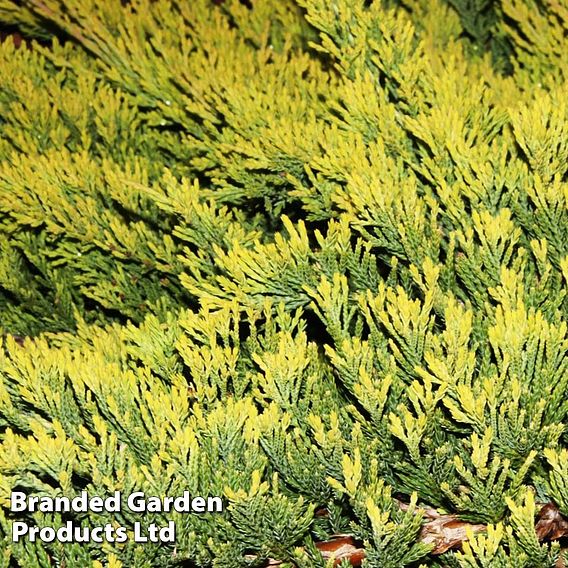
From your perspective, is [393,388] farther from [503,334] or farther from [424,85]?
[424,85]

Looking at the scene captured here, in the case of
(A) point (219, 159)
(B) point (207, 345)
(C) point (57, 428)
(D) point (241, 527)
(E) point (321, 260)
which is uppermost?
(A) point (219, 159)

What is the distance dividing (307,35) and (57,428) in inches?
83.4

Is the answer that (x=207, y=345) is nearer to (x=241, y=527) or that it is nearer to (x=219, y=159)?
(x=241, y=527)

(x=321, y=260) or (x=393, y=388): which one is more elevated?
(x=321, y=260)

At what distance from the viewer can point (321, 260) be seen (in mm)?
2139

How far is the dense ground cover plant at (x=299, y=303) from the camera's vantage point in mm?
1840

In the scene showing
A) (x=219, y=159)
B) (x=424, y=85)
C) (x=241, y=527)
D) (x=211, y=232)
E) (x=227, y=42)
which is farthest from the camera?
(x=227, y=42)

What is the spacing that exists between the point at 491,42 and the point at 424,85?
122 cm

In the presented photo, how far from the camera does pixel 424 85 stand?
8.23 feet

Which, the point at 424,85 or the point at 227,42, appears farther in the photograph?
the point at 227,42

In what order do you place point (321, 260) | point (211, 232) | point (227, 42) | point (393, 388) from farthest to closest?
point (227, 42)
point (211, 232)
point (321, 260)
point (393, 388)

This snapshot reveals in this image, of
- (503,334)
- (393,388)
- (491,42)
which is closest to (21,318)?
(393,388)

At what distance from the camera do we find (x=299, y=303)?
220 centimetres

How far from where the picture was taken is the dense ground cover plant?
1.84m
